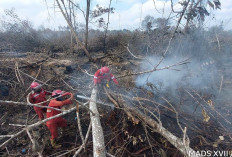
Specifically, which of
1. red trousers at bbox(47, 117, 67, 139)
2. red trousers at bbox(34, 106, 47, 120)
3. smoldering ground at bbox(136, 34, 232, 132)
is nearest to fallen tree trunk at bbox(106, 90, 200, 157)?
smoldering ground at bbox(136, 34, 232, 132)

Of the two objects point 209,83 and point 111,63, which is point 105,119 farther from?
point 209,83

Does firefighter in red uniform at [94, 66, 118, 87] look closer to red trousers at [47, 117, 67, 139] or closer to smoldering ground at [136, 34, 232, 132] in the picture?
smoldering ground at [136, 34, 232, 132]

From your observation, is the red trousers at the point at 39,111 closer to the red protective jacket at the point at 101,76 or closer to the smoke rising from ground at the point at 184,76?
the red protective jacket at the point at 101,76

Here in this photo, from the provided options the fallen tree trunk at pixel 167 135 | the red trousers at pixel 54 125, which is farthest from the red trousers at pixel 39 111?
the fallen tree trunk at pixel 167 135

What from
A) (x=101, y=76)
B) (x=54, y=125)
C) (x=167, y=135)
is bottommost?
(x=54, y=125)

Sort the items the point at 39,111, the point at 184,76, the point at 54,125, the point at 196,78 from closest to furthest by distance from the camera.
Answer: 1. the point at 54,125
2. the point at 39,111
3. the point at 196,78
4. the point at 184,76

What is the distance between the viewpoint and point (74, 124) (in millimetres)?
3498

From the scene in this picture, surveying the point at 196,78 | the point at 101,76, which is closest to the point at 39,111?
the point at 101,76

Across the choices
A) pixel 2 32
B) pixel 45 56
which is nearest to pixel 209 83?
pixel 45 56

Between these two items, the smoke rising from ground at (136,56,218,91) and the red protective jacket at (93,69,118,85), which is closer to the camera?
the red protective jacket at (93,69,118,85)

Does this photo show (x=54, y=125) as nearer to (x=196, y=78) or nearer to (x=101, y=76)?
(x=101, y=76)

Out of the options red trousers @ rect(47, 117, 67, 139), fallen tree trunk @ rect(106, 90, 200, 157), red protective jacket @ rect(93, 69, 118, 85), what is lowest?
red trousers @ rect(47, 117, 67, 139)

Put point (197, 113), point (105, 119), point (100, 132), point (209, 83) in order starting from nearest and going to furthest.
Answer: point (100, 132)
point (105, 119)
point (197, 113)
point (209, 83)

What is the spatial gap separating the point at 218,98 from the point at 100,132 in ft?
15.7
